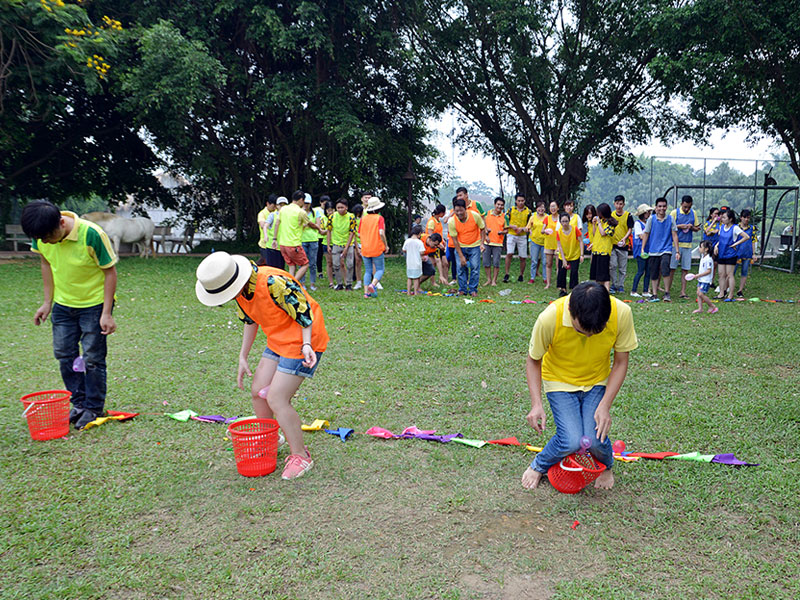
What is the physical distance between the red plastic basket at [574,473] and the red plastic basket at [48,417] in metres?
3.54

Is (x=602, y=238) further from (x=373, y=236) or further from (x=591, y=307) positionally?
(x=591, y=307)

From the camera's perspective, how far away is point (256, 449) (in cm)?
391

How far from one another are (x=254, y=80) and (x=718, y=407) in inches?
683

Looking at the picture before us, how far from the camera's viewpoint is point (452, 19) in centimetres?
1969

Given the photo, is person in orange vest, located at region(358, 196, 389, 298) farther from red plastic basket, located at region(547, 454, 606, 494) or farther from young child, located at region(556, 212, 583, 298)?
red plastic basket, located at region(547, 454, 606, 494)

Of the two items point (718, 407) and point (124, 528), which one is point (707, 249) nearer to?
point (718, 407)

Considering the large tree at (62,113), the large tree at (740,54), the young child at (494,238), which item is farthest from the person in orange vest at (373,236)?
the large tree at (740,54)

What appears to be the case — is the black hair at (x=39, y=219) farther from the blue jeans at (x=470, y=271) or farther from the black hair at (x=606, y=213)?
the black hair at (x=606, y=213)

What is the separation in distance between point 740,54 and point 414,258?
9579 millimetres

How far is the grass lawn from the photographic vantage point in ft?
9.66

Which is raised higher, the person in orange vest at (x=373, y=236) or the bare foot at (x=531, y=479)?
the person in orange vest at (x=373, y=236)

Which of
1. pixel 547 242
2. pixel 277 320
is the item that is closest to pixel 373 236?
pixel 547 242

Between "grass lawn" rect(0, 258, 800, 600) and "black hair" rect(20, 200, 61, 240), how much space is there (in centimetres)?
154

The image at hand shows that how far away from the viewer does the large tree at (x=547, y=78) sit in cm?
1855
